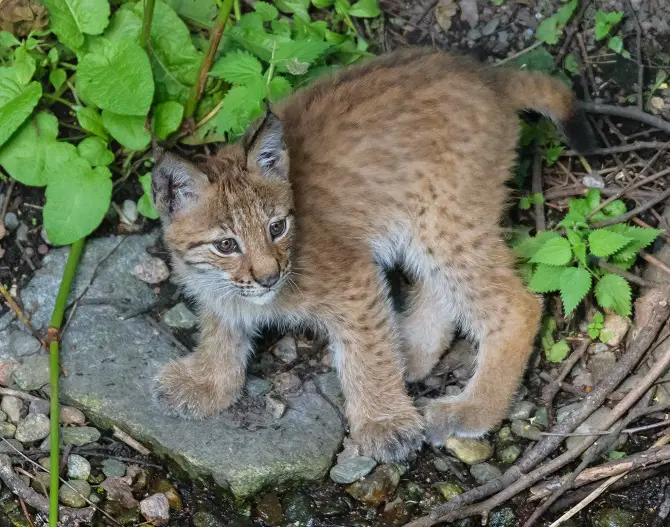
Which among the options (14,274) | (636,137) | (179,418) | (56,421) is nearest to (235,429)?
(179,418)

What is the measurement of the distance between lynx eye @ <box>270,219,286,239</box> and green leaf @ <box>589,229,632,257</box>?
1614 mm

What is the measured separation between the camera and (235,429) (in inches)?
201

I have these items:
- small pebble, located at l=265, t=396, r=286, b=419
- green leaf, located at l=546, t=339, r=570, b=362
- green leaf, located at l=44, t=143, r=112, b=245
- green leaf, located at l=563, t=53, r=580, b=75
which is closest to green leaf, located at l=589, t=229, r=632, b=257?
green leaf, located at l=546, t=339, r=570, b=362

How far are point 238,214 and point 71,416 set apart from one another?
139 cm

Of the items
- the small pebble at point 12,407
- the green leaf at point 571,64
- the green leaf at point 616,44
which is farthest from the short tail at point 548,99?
the small pebble at point 12,407

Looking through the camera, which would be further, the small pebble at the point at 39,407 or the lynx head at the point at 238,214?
the small pebble at the point at 39,407

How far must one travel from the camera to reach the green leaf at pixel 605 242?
521 centimetres

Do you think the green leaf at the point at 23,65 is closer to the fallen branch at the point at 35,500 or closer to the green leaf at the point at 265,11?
the green leaf at the point at 265,11

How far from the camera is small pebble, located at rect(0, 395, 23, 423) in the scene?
5137 millimetres

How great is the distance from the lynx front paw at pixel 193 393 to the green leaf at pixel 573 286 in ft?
5.56

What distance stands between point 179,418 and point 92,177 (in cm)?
141

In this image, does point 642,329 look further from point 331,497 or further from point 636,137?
point 331,497

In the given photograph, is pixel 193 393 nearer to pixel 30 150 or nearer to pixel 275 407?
pixel 275 407

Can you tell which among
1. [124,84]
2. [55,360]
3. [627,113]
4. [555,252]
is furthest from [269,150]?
[627,113]
